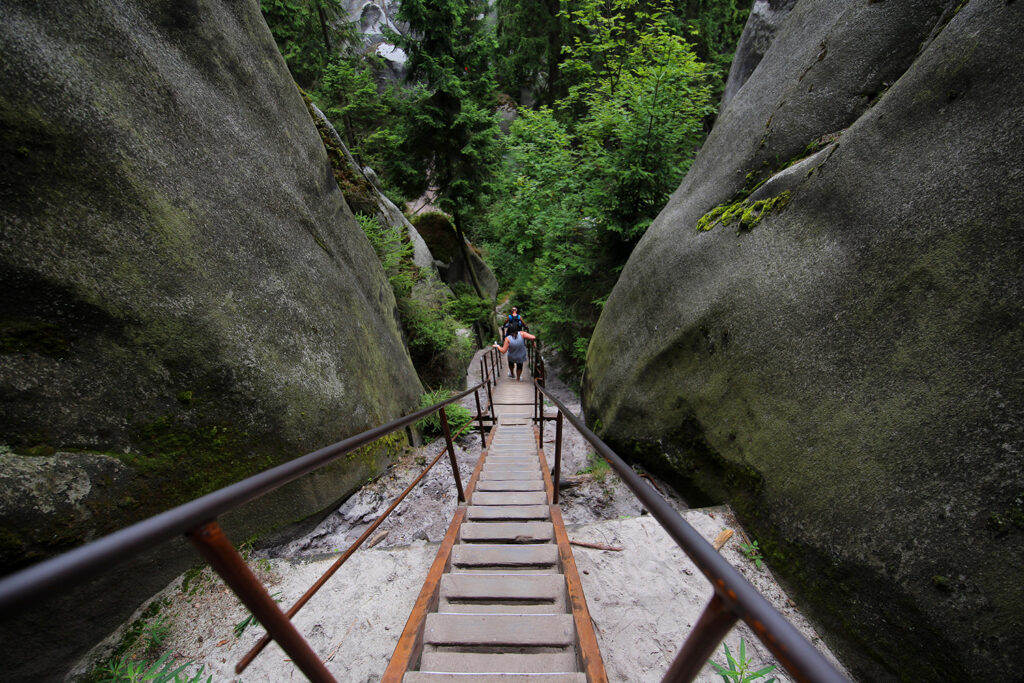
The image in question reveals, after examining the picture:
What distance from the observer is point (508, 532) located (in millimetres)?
2805

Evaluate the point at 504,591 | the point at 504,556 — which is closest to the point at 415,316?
the point at 504,556

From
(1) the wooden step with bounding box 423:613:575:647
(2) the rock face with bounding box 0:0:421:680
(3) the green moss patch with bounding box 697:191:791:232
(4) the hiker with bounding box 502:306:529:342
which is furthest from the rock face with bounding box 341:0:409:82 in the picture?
(1) the wooden step with bounding box 423:613:575:647

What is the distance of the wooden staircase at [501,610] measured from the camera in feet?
5.62

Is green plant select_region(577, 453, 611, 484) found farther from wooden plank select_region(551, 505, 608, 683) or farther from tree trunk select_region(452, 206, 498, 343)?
tree trunk select_region(452, 206, 498, 343)

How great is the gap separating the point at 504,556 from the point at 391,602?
1.04 metres

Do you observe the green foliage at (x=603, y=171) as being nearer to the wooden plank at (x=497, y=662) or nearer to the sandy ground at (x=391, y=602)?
the sandy ground at (x=391, y=602)

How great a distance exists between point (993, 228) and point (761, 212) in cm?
174

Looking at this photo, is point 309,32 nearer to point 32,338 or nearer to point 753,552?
point 32,338

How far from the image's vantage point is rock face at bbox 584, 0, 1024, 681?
7.01 ft

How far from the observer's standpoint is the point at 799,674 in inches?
24.0

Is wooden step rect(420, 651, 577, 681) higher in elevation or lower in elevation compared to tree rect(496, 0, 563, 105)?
lower

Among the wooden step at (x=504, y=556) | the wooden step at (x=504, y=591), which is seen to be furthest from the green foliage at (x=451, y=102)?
the wooden step at (x=504, y=591)

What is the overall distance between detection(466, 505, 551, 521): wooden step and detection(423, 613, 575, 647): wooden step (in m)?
1.08

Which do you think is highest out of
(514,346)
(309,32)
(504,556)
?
(309,32)
